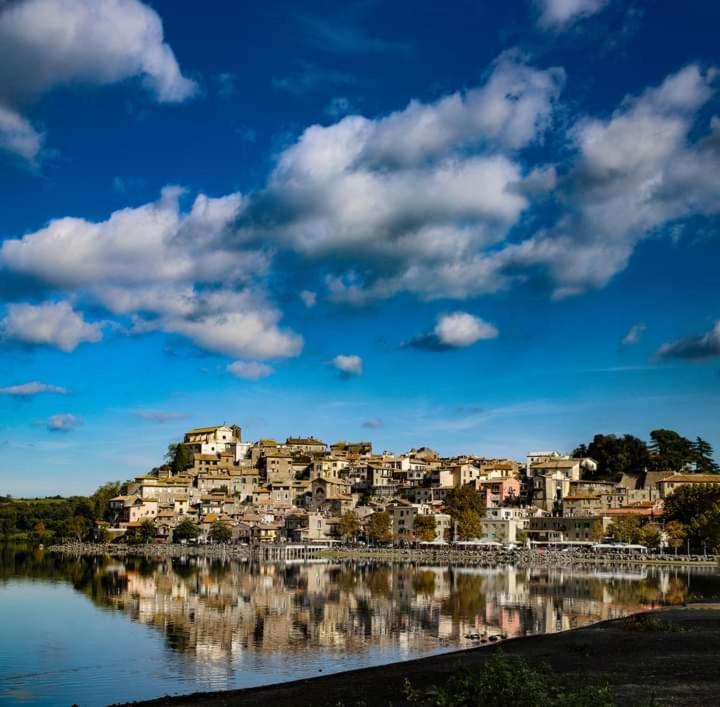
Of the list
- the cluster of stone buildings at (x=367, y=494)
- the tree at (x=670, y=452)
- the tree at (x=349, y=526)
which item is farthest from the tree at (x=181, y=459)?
the tree at (x=670, y=452)

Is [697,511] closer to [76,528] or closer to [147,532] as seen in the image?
[147,532]

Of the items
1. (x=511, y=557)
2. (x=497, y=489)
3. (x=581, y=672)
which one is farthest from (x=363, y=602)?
(x=497, y=489)

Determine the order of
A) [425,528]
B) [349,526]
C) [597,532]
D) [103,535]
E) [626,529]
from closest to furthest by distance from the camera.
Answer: [626,529]
[597,532]
[425,528]
[349,526]
[103,535]

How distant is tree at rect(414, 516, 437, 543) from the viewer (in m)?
113

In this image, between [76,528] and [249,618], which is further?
[76,528]

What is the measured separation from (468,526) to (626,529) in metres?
18.9

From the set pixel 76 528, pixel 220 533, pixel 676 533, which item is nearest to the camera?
pixel 676 533

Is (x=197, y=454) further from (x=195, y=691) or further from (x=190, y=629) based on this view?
(x=195, y=691)

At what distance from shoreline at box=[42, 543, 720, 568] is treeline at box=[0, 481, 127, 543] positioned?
994 cm

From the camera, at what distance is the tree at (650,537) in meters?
103

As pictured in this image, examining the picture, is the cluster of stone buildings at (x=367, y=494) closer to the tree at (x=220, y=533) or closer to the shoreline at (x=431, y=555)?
the tree at (x=220, y=533)

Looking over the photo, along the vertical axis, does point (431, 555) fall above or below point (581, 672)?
above

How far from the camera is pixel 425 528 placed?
11356 centimetres

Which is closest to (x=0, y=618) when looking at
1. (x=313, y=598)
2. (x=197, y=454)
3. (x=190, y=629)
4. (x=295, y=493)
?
(x=190, y=629)
